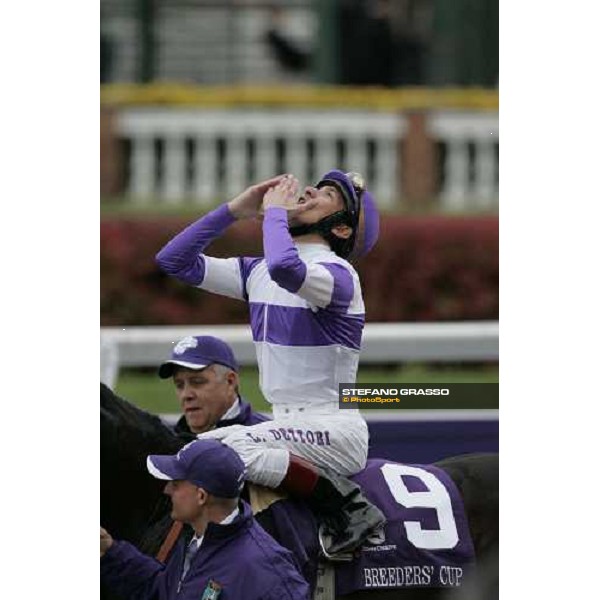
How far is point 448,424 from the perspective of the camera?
5.97 m

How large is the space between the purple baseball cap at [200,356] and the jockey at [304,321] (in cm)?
12

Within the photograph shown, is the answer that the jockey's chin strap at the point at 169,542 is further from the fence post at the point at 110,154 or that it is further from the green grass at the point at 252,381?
the fence post at the point at 110,154

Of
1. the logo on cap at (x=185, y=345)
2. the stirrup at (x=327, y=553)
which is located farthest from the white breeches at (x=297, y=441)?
the logo on cap at (x=185, y=345)

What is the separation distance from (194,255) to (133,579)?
1.16 m

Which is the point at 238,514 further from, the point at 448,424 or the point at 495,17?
the point at 495,17

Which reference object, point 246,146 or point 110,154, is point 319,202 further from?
point 110,154

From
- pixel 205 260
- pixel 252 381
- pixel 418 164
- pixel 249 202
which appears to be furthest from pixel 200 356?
pixel 418 164

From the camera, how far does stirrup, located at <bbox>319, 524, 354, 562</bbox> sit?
5.50 m

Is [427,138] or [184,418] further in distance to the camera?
[427,138]

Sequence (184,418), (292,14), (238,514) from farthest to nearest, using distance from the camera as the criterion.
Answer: (292,14) < (184,418) < (238,514)

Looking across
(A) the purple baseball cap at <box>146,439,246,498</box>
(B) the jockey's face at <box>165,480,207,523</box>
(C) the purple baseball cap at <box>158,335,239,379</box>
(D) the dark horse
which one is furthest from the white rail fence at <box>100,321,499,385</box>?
(B) the jockey's face at <box>165,480,207,523</box>

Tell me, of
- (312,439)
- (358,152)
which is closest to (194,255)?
(312,439)

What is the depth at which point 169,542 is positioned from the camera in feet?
17.9

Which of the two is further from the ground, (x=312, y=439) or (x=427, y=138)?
(x=427, y=138)
